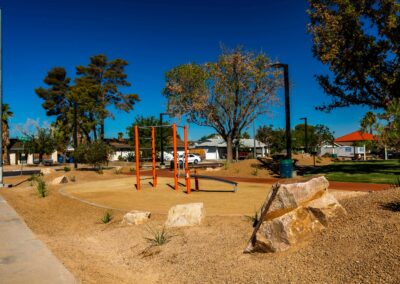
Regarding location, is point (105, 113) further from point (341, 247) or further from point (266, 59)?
point (341, 247)

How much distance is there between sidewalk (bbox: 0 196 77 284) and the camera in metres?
5.01

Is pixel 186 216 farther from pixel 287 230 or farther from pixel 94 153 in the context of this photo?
pixel 94 153

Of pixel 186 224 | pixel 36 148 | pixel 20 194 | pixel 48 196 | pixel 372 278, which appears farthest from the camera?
pixel 36 148

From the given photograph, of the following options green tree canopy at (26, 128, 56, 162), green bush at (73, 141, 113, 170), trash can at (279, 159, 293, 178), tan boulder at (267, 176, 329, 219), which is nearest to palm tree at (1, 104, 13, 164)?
green tree canopy at (26, 128, 56, 162)

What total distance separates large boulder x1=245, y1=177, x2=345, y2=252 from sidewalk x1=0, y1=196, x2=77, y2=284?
9.23 feet

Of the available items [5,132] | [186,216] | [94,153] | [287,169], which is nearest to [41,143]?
[5,132]

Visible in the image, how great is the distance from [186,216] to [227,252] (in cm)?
229

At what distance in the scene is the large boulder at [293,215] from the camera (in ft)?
17.2

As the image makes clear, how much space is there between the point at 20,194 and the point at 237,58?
18.7m

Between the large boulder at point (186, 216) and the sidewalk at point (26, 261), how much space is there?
263 cm

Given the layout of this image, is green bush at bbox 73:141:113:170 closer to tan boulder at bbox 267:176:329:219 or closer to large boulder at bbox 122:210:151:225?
large boulder at bbox 122:210:151:225

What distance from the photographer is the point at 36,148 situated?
50656 mm

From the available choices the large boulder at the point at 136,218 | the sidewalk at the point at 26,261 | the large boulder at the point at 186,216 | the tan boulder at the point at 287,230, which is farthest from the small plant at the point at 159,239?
the tan boulder at the point at 287,230

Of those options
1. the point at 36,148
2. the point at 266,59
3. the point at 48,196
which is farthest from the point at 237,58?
the point at 36,148
